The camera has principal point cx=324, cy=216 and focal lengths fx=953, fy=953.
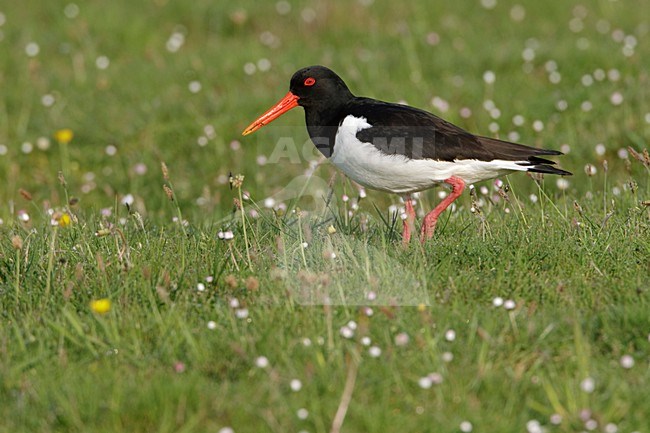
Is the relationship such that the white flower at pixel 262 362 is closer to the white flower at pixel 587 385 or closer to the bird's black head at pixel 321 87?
the white flower at pixel 587 385

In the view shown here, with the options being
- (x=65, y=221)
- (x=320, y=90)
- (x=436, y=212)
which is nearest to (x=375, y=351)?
(x=436, y=212)

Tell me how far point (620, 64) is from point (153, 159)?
16.9 ft

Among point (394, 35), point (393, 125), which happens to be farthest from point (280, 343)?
point (394, 35)

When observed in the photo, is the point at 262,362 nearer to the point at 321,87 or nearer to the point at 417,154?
the point at 417,154

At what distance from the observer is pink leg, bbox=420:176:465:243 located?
6.08 metres

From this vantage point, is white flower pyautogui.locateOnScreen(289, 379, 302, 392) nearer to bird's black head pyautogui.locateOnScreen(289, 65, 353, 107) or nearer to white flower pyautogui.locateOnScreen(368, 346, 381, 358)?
white flower pyautogui.locateOnScreen(368, 346, 381, 358)

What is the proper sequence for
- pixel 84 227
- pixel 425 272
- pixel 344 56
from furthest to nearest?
pixel 344 56 < pixel 84 227 < pixel 425 272

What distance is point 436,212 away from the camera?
6277 millimetres

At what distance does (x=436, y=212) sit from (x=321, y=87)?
4.61 feet

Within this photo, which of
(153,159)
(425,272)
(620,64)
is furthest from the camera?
(620,64)

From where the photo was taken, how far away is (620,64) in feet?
34.3

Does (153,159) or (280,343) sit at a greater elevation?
(280,343)

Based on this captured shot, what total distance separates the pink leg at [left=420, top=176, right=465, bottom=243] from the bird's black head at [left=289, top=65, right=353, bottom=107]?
112 centimetres

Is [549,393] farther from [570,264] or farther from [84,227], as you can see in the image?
[84,227]
